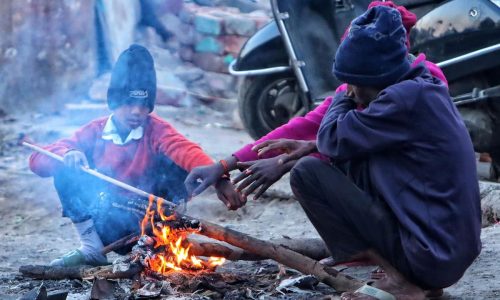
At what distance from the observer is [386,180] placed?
367 cm

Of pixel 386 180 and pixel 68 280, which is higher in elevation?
pixel 386 180

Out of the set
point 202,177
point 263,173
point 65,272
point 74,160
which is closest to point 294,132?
point 263,173

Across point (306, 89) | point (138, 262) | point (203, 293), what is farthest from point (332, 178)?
point (306, 89)

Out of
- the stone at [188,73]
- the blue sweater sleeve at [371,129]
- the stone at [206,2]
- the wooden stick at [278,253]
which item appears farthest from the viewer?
the stone at [206,2]

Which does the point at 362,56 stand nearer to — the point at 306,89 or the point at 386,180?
the point at 386,180

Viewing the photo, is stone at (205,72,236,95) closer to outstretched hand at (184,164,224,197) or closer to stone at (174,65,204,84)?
stone at (174,65,204,84)

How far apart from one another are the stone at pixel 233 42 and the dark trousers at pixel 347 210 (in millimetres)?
8206

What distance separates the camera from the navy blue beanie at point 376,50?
358 centimetres

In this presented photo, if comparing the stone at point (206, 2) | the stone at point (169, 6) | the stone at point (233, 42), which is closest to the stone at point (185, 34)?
the stone at point (169, 6)

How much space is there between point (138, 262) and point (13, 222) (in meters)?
3.15

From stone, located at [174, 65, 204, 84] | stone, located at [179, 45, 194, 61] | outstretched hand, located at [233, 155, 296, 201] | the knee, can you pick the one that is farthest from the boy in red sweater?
stone, located at [179, 45, 194, 61]

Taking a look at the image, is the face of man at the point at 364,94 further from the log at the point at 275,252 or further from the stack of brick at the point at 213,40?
the stack of brick at the point at 213,40

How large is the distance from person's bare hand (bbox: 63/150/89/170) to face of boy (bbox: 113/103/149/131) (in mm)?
326

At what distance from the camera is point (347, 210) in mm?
3793
